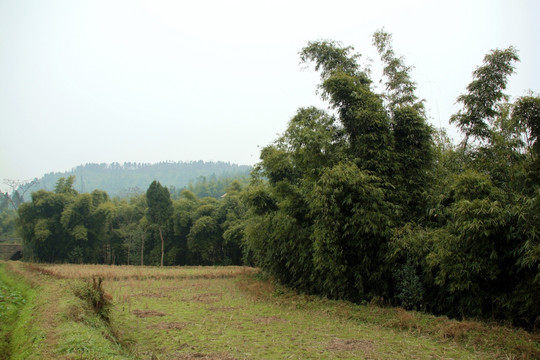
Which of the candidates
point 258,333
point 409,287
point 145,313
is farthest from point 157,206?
point 409,287

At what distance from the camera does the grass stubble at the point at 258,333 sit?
16.2ft

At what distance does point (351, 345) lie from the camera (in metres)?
5.96

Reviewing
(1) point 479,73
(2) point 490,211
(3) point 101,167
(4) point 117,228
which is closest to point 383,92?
(1) point 479,73

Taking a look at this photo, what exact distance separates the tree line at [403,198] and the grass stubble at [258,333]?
913 millimetres

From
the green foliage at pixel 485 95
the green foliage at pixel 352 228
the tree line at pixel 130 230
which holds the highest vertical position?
the green foliage at pixel 485 95

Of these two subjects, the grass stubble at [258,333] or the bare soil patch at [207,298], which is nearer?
the grass stubble at [258,333]

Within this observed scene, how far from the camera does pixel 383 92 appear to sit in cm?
1106

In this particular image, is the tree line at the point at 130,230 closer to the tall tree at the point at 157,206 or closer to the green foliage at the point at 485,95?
the tall tree at the point at 157,206

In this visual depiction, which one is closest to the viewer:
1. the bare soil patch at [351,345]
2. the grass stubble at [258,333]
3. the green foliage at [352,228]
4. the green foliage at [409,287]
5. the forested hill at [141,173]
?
the grass stubble at [258,333]

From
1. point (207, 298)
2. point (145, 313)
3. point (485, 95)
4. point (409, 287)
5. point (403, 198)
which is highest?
point (485, 95)

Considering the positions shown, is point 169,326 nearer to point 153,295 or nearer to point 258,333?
point 258,333

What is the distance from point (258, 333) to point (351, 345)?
2021 mm

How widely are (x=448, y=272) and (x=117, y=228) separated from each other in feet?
131


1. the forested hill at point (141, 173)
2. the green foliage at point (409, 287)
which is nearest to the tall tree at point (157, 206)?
the green foliage at point (409, 287)
